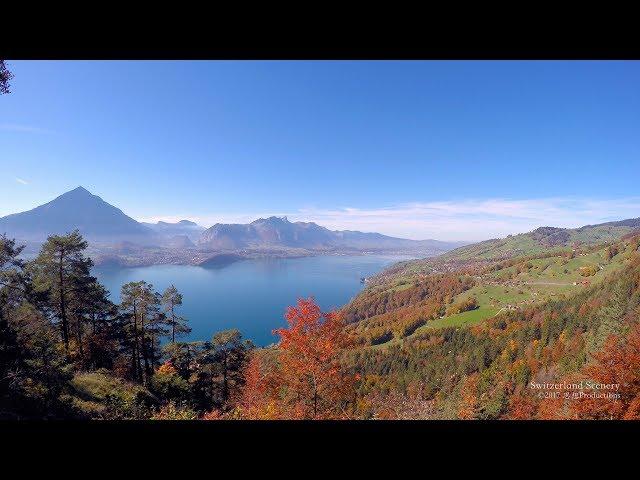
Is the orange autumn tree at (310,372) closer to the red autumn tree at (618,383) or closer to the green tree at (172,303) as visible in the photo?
the red autumn tree at (618,383)

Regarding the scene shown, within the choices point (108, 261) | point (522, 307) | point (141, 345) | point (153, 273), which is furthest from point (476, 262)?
point (141, 345)

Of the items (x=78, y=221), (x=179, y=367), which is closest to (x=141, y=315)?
(x=179, y=367)

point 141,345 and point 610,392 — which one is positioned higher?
point 610,392

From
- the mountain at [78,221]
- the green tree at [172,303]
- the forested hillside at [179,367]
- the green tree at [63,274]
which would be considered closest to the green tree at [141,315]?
the forested hillside at [179,367]
